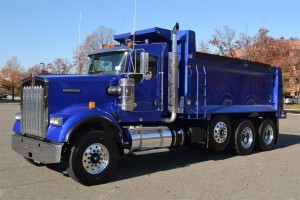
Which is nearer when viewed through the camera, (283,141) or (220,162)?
(220,162)

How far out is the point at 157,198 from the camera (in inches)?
245

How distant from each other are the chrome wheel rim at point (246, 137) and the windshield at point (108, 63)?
16.0 feet

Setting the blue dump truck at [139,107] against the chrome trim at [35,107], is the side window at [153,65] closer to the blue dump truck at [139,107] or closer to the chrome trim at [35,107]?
the blue dump truck at [139,107]

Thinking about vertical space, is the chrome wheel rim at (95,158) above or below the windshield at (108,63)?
below

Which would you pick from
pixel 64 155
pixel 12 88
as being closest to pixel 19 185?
pixel 64 155

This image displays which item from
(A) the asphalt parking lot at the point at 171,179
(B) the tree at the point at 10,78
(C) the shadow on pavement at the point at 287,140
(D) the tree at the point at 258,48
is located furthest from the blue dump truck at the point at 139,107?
(B) the tree at the point at 10,78

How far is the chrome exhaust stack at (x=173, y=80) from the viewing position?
8.89 meters

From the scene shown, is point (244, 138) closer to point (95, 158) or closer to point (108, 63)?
point (108, 63)

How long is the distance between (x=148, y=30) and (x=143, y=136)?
2.77 meters

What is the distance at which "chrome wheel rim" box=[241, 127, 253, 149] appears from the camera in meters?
11.3

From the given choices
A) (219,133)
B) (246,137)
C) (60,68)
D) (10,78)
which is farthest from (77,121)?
(10,78)

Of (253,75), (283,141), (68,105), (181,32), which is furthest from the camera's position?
(283,141)

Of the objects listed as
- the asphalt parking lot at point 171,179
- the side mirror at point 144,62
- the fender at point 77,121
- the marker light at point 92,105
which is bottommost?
the asphalt parking lot at point 171,179

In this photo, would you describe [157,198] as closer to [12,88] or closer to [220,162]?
[220,162]
